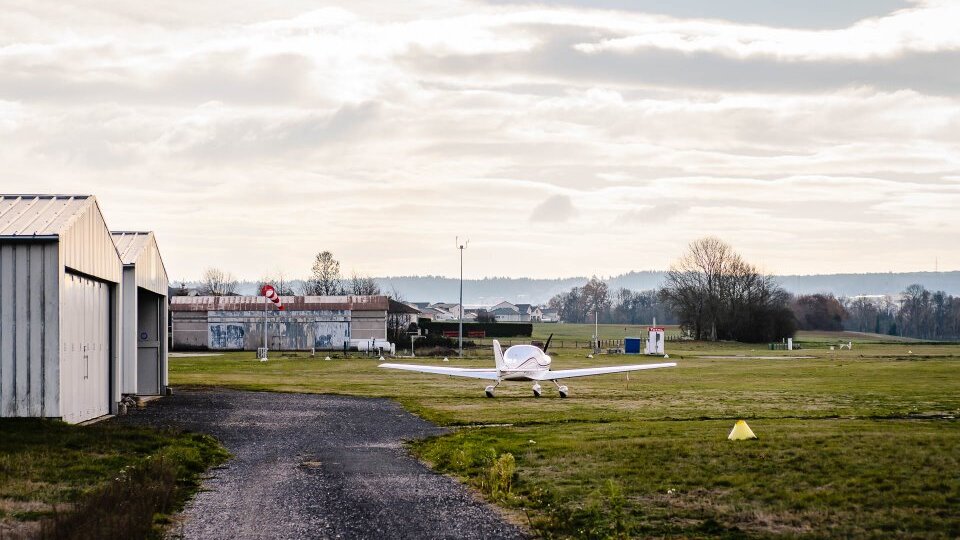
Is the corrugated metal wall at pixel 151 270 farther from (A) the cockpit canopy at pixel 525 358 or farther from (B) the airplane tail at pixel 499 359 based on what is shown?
(A) the cockpit canopy at pixel 525 358

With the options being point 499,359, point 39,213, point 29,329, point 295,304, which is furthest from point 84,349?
point 295,304

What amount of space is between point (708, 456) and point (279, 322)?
75.9 metres

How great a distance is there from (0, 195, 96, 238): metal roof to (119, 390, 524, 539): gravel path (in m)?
6.32

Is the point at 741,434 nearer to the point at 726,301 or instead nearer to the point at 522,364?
the point at 522,364

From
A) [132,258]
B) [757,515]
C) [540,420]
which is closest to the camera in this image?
[757,515]

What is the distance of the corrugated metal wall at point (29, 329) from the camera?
25469mm

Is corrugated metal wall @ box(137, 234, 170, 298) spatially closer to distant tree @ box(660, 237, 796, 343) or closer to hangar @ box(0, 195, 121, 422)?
hangar @ box(0, 195, 121, 422)

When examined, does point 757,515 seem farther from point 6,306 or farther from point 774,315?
point 774,315

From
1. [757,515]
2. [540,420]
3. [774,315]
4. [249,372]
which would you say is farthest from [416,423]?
[774,315]

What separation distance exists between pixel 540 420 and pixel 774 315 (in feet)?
360

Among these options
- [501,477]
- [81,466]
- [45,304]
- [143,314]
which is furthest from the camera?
[143,314]

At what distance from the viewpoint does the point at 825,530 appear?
1338 cm

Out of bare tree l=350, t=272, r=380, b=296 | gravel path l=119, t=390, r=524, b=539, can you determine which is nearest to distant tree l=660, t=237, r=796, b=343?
bare tree l=350, t=272, r=380, b=296

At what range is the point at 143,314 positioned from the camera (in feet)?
139
